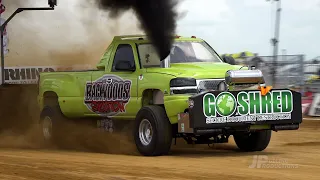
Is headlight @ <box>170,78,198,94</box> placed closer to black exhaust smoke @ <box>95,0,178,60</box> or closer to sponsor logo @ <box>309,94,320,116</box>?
black exhaust smoke @ <box>95,0,178,60</box>

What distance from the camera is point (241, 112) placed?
10.6m

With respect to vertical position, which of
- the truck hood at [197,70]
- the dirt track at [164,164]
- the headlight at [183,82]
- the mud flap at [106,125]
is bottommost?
the dirt track at [164,164]

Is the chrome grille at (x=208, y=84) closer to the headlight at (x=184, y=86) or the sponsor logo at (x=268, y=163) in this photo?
the headlight at (x=184, y=86)

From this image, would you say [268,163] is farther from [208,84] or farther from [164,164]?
[208,84]

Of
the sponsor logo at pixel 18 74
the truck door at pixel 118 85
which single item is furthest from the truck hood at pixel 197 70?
the sponsor logo at pixel 18 74

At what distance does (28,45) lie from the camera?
24.6 m

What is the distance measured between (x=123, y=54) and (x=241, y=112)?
275 centimetres

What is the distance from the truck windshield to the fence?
661 cm

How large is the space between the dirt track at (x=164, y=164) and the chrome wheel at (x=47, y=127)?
3.30 feet

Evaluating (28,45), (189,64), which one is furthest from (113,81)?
(28,45)

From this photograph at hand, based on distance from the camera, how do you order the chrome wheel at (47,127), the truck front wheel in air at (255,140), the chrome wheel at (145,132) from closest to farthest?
the chrome wheel at (145,132), the truck front wheel in air at (255,140), the chrome wheel at (47,127)

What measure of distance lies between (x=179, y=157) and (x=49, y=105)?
406cm

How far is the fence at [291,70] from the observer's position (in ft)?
62.7

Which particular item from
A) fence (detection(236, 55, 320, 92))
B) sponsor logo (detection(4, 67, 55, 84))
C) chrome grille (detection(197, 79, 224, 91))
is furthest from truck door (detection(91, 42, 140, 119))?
sponsor logo (detection(4, 67, 55, 84))
